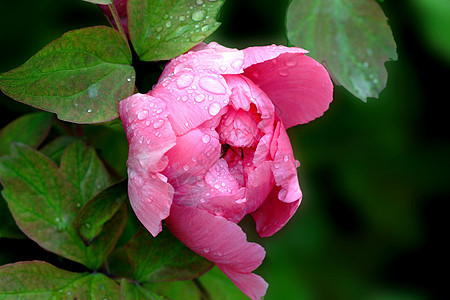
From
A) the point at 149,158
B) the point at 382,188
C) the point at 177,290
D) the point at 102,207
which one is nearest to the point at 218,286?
the point at 177,290

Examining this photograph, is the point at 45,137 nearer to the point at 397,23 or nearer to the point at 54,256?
the point at 54,256

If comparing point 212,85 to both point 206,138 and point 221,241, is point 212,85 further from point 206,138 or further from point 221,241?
point 221,241

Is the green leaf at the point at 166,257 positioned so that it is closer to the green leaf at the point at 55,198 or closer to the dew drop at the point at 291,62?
the green leaf at the point at 55,198

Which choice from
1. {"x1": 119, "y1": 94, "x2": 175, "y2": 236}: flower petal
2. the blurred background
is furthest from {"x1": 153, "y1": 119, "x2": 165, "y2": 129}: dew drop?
the blurred background

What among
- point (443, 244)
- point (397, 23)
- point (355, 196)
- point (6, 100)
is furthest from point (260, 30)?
point (443, 244)

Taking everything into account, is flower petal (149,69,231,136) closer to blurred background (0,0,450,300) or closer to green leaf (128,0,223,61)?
green leaf (128,0,223,61)
